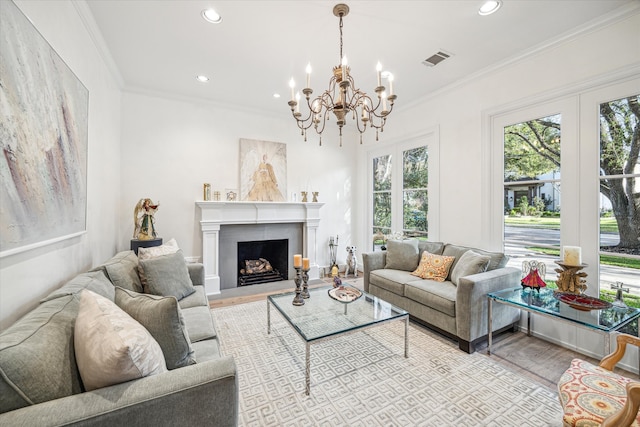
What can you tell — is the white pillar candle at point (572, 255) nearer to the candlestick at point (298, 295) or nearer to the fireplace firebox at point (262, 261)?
the candlestick at point (298, 295)

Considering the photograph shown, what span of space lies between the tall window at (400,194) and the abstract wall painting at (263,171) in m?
1.76

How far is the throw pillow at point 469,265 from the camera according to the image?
2.73 m

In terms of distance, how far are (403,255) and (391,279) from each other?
498 millimetres

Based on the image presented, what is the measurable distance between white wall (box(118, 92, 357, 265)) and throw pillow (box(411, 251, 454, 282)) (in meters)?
2.47

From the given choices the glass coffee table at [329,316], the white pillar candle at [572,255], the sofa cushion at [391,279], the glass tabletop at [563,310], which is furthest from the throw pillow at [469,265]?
the glass coffee table at [329,316]

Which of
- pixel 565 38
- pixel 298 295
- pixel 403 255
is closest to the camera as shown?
pixel 565 38

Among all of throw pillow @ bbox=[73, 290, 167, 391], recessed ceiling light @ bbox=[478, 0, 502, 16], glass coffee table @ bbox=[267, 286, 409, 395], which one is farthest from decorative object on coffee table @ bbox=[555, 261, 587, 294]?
throw pillow @ bbox=[73, 290, 167, 391]

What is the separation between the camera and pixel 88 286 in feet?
5.22

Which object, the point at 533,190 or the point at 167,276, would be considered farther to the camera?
the point at 533,190

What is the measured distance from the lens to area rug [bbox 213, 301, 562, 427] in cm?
171

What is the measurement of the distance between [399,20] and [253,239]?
3487 millimetres

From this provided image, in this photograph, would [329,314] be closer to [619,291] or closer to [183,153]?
[619,291]

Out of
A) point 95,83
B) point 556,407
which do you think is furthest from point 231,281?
point 556,407

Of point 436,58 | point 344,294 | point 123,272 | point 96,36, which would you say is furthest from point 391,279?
point 96,36
